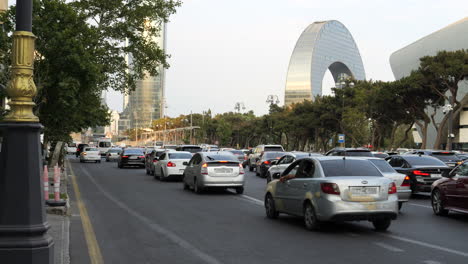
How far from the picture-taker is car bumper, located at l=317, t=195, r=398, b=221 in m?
11.0

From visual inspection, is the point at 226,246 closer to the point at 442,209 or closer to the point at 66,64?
the point at 442,209

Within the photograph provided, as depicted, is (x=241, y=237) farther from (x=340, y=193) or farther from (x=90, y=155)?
(x=90, y=155)

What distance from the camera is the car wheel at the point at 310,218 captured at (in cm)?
1157

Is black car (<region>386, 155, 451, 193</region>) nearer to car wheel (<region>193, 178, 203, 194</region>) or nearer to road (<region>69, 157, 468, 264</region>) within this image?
road (<region>69, 157, 468, 264</region>)

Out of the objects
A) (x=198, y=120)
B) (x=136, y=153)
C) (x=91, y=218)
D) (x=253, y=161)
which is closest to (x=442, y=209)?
(x=91, y=218)

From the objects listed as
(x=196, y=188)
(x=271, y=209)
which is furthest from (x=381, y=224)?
(x=196, y=188)

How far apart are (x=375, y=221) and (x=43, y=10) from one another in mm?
18347

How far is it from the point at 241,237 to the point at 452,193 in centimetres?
625

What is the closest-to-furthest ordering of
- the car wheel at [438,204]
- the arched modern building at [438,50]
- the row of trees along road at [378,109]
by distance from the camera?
the car wheel at [438,204] → the row of trees along road at [378,109] → the arched modern building at [438,50]

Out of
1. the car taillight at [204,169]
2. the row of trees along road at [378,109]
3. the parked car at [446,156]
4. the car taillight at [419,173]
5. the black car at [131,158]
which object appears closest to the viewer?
the car taillight at [419,173]

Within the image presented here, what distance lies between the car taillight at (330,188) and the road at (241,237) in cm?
86

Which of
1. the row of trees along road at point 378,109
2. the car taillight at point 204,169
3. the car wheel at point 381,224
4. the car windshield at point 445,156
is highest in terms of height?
the row of trees along road at point 378,109

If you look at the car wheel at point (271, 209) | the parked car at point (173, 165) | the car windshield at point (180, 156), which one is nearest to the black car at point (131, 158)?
the parked car at point (173, 165)

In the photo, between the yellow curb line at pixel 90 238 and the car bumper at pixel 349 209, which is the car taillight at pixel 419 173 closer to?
the car bumper at pixel 349 209
